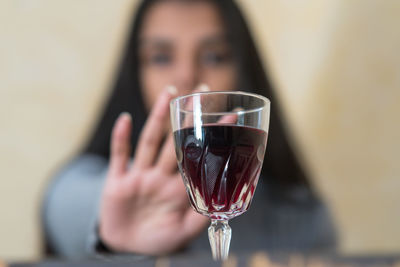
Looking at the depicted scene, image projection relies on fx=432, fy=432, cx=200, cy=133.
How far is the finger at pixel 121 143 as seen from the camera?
2.21 feet

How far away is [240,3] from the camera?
1311mm

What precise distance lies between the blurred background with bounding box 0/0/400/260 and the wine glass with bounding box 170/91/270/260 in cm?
95

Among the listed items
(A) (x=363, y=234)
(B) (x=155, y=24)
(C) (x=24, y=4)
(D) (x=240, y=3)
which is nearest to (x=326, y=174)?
(A) (x=363, y=234)

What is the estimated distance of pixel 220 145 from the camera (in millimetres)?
341

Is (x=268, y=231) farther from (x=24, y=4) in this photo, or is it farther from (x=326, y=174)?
(x=24, y=4)

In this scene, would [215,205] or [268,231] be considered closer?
[215,205]

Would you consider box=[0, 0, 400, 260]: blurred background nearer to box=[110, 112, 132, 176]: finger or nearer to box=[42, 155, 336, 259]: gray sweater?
box=[42, 155, 336, 259]: gray sweater

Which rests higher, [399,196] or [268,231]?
[399,196]

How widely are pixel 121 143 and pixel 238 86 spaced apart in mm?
736

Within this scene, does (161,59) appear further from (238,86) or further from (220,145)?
(220,145)

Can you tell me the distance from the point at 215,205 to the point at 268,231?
1056mm

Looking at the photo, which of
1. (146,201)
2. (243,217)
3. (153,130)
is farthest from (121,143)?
(243,217)

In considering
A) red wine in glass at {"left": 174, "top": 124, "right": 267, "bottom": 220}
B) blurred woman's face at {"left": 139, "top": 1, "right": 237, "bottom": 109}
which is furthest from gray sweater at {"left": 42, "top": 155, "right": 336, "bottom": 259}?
red wine in glass at {"left": 174, "top": 124, "right": 267, "bottom": 220}

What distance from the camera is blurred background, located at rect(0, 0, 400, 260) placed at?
4.03ft
